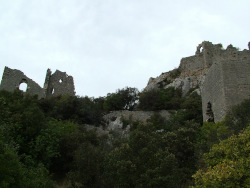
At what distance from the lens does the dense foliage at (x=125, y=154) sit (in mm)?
8633

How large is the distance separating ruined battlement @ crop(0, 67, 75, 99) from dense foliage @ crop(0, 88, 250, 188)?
35.1 feet

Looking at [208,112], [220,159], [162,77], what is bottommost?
[220,159]

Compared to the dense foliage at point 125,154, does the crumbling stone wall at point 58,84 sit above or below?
above

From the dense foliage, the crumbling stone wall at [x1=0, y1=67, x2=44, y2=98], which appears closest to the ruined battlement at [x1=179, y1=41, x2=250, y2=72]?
the dense foliage

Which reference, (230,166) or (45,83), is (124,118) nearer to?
(45,83)

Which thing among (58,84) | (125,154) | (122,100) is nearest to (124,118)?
(122,100)

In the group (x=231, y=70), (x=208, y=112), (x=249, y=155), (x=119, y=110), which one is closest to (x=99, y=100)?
(x=119, y=110)

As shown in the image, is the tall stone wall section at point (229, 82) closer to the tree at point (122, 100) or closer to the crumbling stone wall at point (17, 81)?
the tree at point (122, 100)

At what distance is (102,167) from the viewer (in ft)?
41.4

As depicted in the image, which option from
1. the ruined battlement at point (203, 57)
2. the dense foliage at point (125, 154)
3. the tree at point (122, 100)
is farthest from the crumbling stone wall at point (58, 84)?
the ruined battlement at point (203, 57)

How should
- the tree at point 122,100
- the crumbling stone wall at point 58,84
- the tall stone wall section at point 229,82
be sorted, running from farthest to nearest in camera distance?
the crumbling stone wall at point 58,84, the tree at point 122,100, the tall stone wall section at point 229,82

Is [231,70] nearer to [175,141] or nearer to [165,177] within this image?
[175,141]

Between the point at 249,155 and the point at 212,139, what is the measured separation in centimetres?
436

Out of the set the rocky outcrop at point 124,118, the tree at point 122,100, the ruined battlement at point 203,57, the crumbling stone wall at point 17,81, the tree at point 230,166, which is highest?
the ruined battlement at point 203,57
